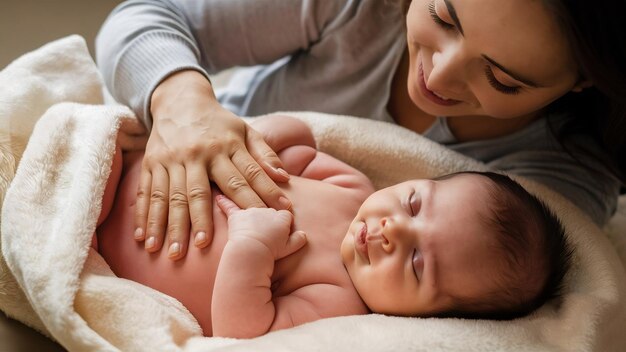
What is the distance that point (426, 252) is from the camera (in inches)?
38.7

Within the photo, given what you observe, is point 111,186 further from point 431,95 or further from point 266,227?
point 431,95

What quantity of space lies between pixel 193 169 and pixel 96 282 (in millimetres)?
265

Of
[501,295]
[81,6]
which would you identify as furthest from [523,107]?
[81,6]

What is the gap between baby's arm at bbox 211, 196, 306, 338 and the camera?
91 cm

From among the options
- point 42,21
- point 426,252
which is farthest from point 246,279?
point 42,21

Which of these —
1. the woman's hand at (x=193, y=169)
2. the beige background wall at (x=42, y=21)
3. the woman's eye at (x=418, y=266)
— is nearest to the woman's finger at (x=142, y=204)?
the woman's hand at (x=193, y=169)

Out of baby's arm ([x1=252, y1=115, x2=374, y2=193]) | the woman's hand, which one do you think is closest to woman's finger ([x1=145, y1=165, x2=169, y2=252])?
the woman's hand

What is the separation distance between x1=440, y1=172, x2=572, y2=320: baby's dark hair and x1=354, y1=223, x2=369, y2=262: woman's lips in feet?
0.57

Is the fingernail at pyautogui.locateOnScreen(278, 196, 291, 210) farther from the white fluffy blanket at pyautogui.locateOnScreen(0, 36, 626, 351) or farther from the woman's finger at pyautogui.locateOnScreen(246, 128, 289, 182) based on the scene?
the white fluffy blanket at pyautogui.locateOnScreen(0, 36, 626, 351)

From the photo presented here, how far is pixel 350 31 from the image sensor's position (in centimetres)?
134

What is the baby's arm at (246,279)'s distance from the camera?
0.91 metres

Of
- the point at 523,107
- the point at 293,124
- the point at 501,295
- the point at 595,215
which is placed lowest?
the point at 595,215

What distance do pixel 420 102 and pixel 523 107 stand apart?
20 cm

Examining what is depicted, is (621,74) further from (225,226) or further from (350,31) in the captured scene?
(225,226)
